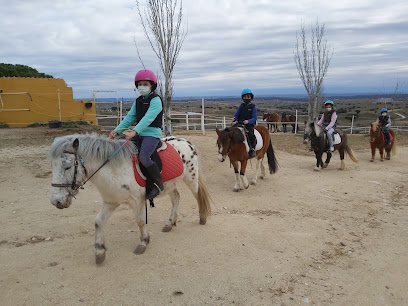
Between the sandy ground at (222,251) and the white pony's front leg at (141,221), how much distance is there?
0.11 m

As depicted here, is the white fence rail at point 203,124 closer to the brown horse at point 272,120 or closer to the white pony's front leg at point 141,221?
the brown horse at point 272,120

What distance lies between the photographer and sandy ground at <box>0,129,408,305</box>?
12.7 ft

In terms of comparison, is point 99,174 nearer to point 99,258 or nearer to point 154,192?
point 154,192

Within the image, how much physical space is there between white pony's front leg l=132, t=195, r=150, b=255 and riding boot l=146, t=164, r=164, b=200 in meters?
0.13

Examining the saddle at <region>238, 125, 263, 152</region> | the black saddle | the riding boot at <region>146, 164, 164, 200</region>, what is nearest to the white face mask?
the black saddle

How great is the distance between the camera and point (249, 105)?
8969 mm

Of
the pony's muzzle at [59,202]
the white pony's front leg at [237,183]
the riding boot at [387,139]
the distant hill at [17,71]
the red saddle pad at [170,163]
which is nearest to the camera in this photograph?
the pony's muzzle at [59,202]

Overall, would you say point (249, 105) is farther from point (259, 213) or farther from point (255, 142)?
point (259, 213)

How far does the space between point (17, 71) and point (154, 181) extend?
73.7ft

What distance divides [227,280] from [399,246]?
2.75 meters

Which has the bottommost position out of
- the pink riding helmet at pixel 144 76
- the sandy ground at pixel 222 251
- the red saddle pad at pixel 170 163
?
the sandy ground at pixel 222 251

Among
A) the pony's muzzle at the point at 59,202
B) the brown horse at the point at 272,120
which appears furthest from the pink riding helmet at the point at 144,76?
the brown horse at the point at 272,120

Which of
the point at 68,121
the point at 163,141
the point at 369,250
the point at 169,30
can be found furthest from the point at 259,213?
the point at 68,121

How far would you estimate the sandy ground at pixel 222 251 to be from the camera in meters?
3.87
